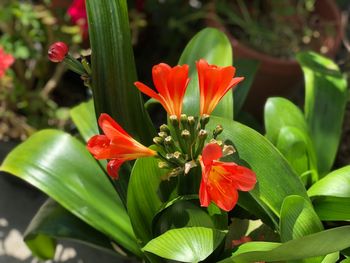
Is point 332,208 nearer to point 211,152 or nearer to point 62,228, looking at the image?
point 211,152

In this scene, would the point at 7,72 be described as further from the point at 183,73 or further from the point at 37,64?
the point at 183,73

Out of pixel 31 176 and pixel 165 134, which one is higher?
pixel 165 134

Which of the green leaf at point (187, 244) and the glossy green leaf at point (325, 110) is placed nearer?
the green leaf at point (187, 244)

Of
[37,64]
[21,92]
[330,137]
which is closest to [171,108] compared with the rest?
[330,137]

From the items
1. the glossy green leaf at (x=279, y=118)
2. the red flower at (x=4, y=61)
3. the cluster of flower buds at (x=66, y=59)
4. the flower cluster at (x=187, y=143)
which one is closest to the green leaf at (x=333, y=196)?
the glossy green leaf at (x=279, y=118)

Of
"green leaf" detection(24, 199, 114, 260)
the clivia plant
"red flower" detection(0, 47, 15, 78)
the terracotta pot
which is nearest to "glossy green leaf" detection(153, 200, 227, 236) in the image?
the clivia plant

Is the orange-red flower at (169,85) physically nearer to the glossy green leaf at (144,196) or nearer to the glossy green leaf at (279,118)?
the glossy green leaf at (144,196)

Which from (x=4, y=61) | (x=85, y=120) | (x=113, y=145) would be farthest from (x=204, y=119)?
(x=4, y=61)

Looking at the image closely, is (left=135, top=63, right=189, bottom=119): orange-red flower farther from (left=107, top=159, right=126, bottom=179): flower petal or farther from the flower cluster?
(left=107, top=159, right=126, bottom=179): flower petal
